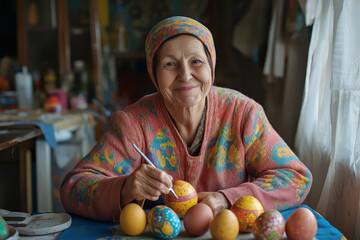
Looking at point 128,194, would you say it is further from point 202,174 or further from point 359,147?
point 359,147

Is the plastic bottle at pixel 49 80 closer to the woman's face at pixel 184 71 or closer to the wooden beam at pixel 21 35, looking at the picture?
the wooden beam at pixel 21 35

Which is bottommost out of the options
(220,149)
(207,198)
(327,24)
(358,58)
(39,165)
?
(39,165)

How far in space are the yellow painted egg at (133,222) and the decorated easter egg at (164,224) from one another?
0.03m

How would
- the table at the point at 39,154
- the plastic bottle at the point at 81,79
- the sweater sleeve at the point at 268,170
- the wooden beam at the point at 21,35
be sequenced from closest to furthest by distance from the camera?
the sweater sleeve at the point at 268,170 → the table at the point at 39,154 → the wooden beam at the point at 21,35 → the plastic bottle at the point at 81,79

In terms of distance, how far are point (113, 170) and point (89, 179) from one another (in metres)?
0.10

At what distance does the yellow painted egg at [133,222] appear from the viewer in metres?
0.91

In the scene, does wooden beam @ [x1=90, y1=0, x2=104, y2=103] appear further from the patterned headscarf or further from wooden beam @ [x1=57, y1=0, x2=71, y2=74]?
the patterned headscarf

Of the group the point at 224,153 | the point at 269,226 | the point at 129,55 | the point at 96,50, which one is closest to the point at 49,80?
the point at 96,50

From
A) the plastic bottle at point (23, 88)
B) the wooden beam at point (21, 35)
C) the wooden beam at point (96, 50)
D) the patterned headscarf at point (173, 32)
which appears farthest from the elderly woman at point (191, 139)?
the wooden beam at point (21, 35)

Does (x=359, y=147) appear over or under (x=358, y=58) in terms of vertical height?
under

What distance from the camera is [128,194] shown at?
3.35 ft

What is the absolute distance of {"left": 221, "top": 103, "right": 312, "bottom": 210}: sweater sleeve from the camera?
1081 millimetres

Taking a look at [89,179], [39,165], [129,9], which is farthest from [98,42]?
[89,179]

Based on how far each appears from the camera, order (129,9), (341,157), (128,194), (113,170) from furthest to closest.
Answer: (129,9), (341,157), (113,170), (128,194)
